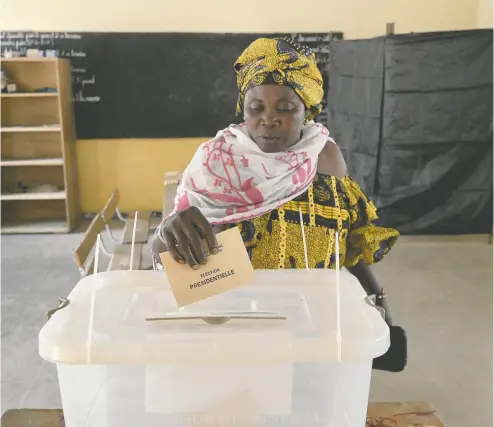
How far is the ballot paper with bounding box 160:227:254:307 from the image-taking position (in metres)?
0.62

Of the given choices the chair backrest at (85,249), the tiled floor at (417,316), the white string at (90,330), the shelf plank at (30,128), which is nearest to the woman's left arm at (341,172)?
the white string at (90,330)

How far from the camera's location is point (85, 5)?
437 centimetres

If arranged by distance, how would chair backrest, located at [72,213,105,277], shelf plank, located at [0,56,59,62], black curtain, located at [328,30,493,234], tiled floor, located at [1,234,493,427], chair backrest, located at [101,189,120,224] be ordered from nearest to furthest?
1. chair backrest, located at [72,213,105,277]
2. tiled floor, located at [1,234,493,427]
3. chair backrest, located at [101,189,120,224]
4. black curtain, located at [328,30,493,234]
5. shelf plank, located at [0,56,59,62]

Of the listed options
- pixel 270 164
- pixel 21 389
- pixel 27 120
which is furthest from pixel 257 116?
pixel 27 120

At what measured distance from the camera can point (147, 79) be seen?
4504mm

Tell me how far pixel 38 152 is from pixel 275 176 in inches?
160

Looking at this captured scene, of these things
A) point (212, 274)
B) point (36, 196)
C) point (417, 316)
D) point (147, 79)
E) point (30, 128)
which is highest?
point (147, 79)

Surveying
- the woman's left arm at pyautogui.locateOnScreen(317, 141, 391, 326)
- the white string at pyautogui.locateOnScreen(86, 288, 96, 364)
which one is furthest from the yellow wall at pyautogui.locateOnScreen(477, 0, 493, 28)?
the white string at pyautogui.locateOnScreen(86, 288, 96, 364)

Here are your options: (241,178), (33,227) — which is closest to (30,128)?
(33,227)

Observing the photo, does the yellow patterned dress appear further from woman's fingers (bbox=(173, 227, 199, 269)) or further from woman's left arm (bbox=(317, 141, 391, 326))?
woman's fingers (bbox=(173, 227, 199, 269))

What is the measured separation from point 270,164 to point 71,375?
21.0 inches

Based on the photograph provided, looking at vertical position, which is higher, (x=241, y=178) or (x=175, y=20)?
(x=175, y=20)

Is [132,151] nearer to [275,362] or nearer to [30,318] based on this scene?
[30,318]

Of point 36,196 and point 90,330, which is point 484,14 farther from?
point 90,330
